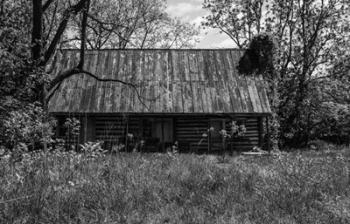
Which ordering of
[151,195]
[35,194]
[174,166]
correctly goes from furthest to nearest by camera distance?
1. [174,166]
2. [151,195]
3. [35,194]

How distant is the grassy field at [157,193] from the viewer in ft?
14.0

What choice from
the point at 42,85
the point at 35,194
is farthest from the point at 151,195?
the point at 42,85

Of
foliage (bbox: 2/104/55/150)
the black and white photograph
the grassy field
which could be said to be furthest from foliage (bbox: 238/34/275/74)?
foliage (bbox: 2/104/55/150)

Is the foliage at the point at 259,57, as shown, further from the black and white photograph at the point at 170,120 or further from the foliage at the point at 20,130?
the foliage at the point at 20,130

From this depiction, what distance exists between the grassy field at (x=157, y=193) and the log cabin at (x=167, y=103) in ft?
35.7

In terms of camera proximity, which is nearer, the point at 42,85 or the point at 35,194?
the point at 35,194

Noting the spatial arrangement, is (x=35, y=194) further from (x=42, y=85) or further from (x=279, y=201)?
(x=42, y=85)

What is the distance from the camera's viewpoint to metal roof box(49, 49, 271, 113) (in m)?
18.1

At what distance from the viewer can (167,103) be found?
60.2 ft

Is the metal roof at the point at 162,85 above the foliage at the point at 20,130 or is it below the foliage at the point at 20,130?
above

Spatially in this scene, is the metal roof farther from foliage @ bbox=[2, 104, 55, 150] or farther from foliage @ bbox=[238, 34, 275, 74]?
foliage @ bbox=[2, 104, 55, 150]

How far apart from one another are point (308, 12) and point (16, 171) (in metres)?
27.6

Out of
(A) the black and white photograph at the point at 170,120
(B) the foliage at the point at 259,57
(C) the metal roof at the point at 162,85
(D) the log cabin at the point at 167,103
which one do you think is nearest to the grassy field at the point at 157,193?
(A) the black and white photograph at the point at 170,120

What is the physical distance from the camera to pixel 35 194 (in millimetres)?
4328
